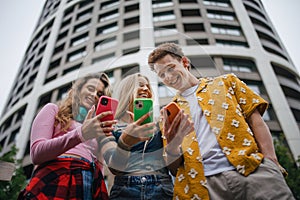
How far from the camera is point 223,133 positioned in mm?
1211

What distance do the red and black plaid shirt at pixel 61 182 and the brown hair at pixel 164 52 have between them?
79 centimetres

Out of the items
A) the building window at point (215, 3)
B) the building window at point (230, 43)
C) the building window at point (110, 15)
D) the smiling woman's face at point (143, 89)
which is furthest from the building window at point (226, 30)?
the smiling woman's face at point (143, 89)

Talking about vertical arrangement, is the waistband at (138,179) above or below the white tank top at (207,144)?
below

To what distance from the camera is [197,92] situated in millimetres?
1366

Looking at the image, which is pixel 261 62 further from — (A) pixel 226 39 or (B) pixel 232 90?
(B) pixel 232 90

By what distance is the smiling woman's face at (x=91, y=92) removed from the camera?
48.7 inches

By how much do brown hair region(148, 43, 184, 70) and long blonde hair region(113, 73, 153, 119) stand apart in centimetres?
14

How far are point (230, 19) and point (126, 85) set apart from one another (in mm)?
20299

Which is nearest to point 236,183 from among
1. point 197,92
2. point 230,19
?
point 197,92

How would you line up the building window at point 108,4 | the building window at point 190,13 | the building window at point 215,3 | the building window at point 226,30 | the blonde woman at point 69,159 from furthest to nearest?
1. the building window at point 108,4
2. the building window at point 215,3
3. the building window at point 190,13
4. the building window at point 226,30
5. the blonde woman at point 69,159

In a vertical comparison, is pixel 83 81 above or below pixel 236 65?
below

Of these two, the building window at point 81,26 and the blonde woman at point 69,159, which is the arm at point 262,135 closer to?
the blonde woman at point 69,159

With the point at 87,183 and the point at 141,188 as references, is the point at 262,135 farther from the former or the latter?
the point at 87,183

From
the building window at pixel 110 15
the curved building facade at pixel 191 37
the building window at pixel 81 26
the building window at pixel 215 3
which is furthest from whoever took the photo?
the building window at pixel 81 26
